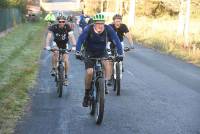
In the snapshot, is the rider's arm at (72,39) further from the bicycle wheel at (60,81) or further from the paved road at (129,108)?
the paved road at (129,108)

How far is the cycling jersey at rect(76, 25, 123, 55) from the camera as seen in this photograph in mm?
9406

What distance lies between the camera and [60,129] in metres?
8.59

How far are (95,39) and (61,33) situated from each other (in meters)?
3.24

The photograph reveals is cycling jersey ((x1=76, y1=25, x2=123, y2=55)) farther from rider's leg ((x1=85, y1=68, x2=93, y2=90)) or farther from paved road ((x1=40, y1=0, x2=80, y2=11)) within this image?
paved road ((x1=40, y1=0, x2=80, y2=11))

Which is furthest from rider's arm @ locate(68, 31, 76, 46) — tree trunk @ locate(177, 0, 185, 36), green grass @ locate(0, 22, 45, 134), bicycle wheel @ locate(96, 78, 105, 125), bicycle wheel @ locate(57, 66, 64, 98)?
tree trunk @ locate(177, 0, 185, 36)

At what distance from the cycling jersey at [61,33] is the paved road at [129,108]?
3.87 ft

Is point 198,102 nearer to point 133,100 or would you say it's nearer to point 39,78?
point 133,100

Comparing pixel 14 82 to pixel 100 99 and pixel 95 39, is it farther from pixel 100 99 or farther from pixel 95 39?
pixel 100 99

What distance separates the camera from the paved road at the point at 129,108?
28.5ft

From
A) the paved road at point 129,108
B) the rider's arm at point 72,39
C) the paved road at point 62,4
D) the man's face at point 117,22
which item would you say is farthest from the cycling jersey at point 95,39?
the paved road at point 62,4

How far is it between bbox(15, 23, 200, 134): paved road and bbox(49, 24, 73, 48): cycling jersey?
1179 millimetres

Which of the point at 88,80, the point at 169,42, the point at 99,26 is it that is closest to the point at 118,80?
the point at 88,80

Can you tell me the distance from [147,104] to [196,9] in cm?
4229

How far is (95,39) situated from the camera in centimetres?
948
